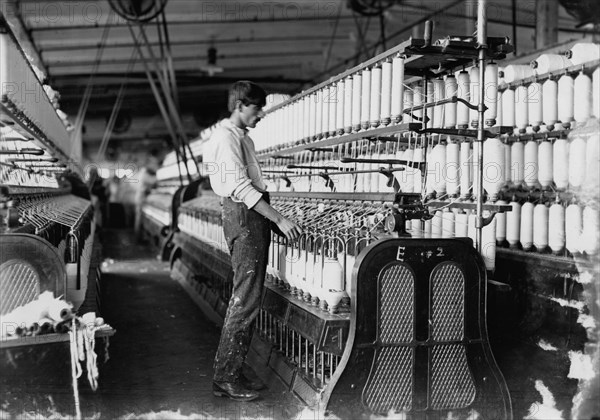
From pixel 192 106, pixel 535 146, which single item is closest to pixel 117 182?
pixel 192 106

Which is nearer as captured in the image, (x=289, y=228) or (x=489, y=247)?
(x=289, y=228)

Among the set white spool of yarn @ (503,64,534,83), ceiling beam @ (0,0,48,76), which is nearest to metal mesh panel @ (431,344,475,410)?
white spool of yarn @ (503,64,534,83)

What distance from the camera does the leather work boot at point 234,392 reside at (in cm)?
345

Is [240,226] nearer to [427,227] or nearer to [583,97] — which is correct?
[427,227]

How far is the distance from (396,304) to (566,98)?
238 cm

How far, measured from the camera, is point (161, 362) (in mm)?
4344

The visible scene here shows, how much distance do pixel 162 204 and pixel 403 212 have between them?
9680 mm

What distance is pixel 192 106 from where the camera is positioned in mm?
17359

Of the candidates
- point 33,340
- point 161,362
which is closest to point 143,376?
point 161,362

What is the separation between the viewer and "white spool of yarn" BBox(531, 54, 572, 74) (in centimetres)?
473

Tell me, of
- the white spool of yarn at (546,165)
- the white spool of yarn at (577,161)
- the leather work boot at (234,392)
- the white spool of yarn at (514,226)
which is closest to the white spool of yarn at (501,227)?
the white spool of yarn at (514,226)

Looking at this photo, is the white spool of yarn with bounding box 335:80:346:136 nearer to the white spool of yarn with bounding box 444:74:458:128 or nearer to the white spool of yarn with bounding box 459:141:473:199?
the white spool of yarn with bounding box 444:74:458:128

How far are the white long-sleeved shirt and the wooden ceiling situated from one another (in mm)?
4756

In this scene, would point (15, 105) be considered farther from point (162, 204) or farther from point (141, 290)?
point (162, 204)
